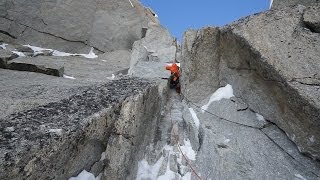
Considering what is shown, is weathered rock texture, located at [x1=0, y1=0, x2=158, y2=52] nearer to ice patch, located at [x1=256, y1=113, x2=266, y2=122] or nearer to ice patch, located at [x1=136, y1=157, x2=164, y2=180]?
ice patch, located at [x1=256, y1=113, x2=266, y2=122]

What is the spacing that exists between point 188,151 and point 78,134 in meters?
3.92

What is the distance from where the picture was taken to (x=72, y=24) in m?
21.4

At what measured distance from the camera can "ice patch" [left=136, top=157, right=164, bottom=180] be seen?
7301 mm

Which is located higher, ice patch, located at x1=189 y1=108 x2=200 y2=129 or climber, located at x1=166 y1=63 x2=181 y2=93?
climber, located at x1=166 y1=63 x2=181 y2=93

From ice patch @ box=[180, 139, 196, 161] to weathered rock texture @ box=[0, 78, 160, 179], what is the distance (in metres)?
1.13

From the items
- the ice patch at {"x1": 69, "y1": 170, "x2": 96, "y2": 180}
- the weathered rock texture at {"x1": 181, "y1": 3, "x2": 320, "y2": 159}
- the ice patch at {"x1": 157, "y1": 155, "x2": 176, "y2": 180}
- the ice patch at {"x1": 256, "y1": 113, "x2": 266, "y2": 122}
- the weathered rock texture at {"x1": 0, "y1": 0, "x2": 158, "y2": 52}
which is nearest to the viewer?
the ice patch at {"x1": 69, "y1": 170, "x2": 96, "y2": 180}

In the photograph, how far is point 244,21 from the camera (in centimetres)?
898

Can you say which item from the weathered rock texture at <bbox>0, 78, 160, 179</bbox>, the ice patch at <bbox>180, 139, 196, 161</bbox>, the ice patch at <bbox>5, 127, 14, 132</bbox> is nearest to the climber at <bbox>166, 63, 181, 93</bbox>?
the ice patch at <bbox>180, 139, 196, 161</bbox>

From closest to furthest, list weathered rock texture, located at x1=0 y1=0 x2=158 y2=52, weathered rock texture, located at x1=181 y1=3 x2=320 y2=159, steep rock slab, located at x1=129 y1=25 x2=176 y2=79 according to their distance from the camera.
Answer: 1. weathered rock texture, located at x1=181 y1=3 x2=320 y2=159
2. steep rock slab, located at x1=129 y1=25 x2=176 y2=79
3. weathered rock texture, located at x1=0 y1=0 x2=158 y2=52

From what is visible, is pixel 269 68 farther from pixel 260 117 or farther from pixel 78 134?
pixel 78 134

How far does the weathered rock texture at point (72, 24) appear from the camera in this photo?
20.5 m

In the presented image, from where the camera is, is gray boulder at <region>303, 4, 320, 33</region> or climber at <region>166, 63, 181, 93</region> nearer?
gray boulder at <region>303, 4, 320, 33</region>

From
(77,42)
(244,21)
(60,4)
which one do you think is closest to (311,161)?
(244,21)

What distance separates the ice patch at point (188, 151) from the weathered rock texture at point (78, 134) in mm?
1134
